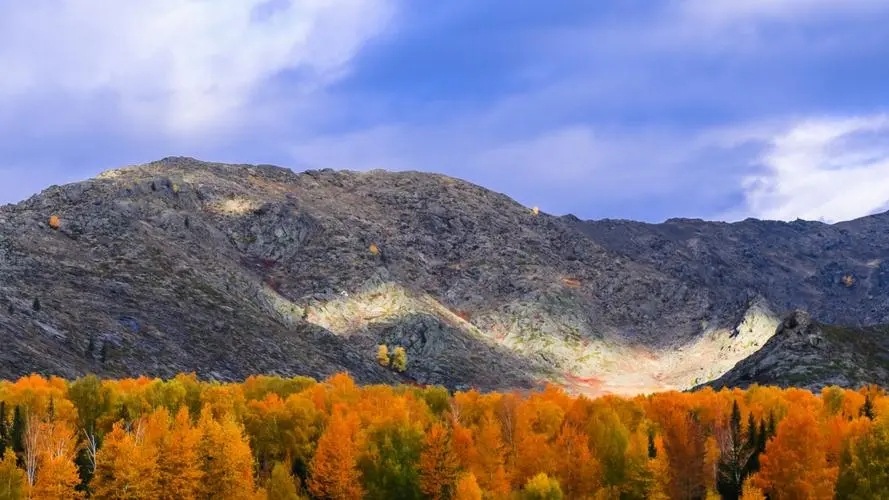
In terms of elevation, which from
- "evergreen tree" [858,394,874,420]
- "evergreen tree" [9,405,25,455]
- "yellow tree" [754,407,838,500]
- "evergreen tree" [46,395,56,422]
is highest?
"evergreen tree" [46,395,56,422]

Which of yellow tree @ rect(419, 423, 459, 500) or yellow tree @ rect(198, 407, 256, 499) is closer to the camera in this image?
yellow tree @ rect(198, 407, 256, 499)

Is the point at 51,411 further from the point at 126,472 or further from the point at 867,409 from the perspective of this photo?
the point at 867,409

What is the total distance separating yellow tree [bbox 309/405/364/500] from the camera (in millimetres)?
93250

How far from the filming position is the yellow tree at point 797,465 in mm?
89688

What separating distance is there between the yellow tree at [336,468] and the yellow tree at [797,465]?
40.1 metres

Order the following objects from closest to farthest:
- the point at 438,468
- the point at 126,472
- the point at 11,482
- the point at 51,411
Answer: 1. the point at 11,482
2. the point at 126,472
3. the point at 438,468
4. the point at 51,411

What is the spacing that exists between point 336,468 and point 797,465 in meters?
45.4

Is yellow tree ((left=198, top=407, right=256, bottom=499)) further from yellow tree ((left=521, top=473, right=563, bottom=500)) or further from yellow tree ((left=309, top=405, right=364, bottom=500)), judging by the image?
yellow tree ((left=521, top=473, right=563, bottom=500))

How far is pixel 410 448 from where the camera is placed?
322 feet

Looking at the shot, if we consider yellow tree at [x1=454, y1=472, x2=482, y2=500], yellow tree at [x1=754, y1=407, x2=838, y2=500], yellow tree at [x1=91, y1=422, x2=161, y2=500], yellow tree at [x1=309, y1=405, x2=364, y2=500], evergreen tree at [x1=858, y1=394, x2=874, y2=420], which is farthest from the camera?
evergreen tree at [x1=858, y1=394, x2=874, y2=420]

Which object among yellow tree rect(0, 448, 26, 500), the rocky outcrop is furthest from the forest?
the rocky outcrop

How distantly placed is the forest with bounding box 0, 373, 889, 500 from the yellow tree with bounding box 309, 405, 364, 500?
143 mm

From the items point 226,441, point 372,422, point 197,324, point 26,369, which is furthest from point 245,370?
point 226,441

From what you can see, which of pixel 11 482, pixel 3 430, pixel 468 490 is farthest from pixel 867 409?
pixel 3 430
